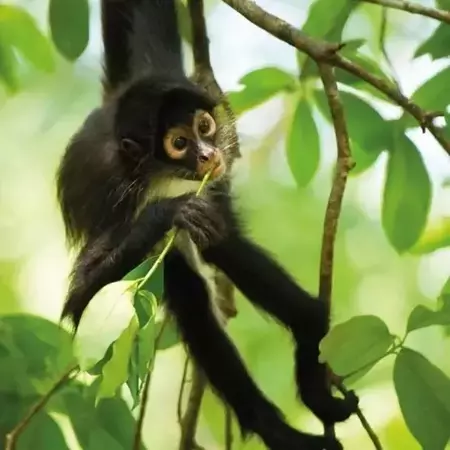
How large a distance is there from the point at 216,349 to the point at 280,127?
34 centimetres

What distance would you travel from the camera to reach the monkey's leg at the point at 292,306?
0.88 meters

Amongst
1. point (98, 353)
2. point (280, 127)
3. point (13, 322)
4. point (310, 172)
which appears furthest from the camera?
point (280, 127)

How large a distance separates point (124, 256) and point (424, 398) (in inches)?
11.3

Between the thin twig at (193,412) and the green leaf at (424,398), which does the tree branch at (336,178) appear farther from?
the thin twig at (193,412)

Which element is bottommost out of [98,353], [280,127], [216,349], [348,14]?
[216,349]

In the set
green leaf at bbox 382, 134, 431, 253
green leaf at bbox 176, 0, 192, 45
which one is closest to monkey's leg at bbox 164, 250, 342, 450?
green leaf at bbox 382, 134, 431, 253

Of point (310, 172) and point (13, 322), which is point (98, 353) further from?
point (310, 172)

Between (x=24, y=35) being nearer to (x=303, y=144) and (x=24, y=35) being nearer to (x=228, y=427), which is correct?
(x=303, y=144)

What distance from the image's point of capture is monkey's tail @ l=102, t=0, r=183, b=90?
1.00 m

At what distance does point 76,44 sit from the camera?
91cm

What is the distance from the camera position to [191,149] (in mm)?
966

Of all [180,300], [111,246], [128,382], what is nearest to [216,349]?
[180,300]

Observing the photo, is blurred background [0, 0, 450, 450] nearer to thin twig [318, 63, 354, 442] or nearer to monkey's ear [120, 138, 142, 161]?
monkey's ear [120, 138, 142, 161]

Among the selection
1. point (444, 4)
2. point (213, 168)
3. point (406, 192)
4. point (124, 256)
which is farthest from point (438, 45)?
point (124, 256)
